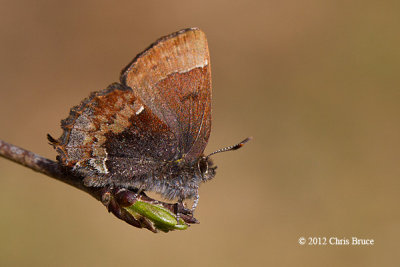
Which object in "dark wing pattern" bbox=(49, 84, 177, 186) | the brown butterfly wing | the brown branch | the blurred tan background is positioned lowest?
the brown branch

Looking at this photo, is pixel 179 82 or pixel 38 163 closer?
pixel 38 163

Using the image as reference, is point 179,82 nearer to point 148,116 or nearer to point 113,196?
point 148,116

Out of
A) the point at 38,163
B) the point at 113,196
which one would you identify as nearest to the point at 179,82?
the point at 113,196

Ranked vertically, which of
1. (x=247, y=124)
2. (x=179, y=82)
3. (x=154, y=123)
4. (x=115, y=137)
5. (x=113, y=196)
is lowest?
(x=113, y=196)

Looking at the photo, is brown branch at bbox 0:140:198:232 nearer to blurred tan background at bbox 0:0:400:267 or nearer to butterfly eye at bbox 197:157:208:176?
butterfly eye at bbox 197:157:208:176

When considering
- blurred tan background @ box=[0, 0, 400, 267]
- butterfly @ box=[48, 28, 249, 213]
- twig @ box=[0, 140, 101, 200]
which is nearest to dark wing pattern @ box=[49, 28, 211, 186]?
butterfly @ box=[48, 28, 249, 213]

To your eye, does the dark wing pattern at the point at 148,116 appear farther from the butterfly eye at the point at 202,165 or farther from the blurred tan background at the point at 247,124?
the blurred tan background at the point at 247,124
